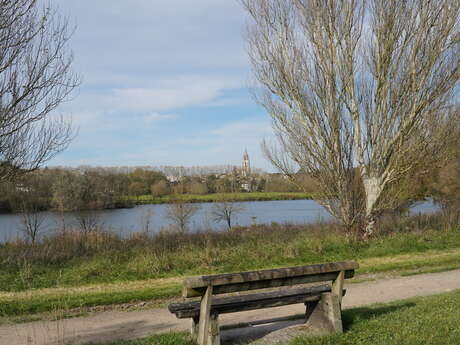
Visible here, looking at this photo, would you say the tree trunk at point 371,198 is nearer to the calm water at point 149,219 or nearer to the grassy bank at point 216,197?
the calm water at point 149,219

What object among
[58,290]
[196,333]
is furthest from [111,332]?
[58,290]

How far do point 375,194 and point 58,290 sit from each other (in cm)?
976

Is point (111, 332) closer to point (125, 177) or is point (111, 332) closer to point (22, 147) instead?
point (22, 147)

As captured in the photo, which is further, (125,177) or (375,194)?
(125,177)

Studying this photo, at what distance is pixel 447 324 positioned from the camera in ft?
16.4

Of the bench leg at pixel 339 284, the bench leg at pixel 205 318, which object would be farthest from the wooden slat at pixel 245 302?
the bench leg at pixel 339 284

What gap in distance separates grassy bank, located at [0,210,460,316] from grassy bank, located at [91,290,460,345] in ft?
10.9

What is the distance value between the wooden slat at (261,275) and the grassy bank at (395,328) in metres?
0.73

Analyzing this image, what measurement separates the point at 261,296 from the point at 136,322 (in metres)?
2.42

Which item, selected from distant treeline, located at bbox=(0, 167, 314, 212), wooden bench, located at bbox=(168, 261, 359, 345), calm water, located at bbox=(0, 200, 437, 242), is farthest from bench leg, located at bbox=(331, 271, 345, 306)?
calm water, located at bbox=(0, 200, 437, 242)

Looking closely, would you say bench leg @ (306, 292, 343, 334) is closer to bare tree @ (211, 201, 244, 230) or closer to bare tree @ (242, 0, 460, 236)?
bare tree @ (242, 0, 460, 236)

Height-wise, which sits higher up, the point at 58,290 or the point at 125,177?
the point at 125,177

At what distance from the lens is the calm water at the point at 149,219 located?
58.9 feet

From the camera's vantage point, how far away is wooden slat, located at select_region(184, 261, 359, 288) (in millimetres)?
4141
